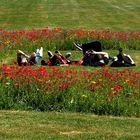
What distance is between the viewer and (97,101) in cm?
1302

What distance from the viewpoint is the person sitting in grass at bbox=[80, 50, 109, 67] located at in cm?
2130

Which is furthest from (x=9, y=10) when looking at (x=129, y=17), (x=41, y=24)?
(x=129, y=17)

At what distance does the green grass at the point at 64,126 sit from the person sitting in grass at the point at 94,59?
8.83m

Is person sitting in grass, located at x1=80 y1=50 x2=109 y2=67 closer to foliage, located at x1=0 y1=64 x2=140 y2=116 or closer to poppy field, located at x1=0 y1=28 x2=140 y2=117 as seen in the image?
poppy field, located at x1=0 y1=28 x2=140 y2=117

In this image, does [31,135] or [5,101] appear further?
[5,101]

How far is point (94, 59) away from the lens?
21.4 metres

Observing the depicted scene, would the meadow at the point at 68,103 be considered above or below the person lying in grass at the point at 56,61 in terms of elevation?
above

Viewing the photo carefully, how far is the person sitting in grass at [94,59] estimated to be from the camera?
21.3m

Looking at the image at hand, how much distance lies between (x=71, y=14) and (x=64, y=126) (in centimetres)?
3241

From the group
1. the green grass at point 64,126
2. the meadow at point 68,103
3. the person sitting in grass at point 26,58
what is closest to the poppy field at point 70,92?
the meadow at point 68,103

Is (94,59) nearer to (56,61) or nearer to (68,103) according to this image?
(56,61)

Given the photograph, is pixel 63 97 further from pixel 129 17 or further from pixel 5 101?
pixel 129 17

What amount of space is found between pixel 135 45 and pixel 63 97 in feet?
44.8

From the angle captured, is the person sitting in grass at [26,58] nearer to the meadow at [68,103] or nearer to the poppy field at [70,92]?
the meadow at [68,103]
